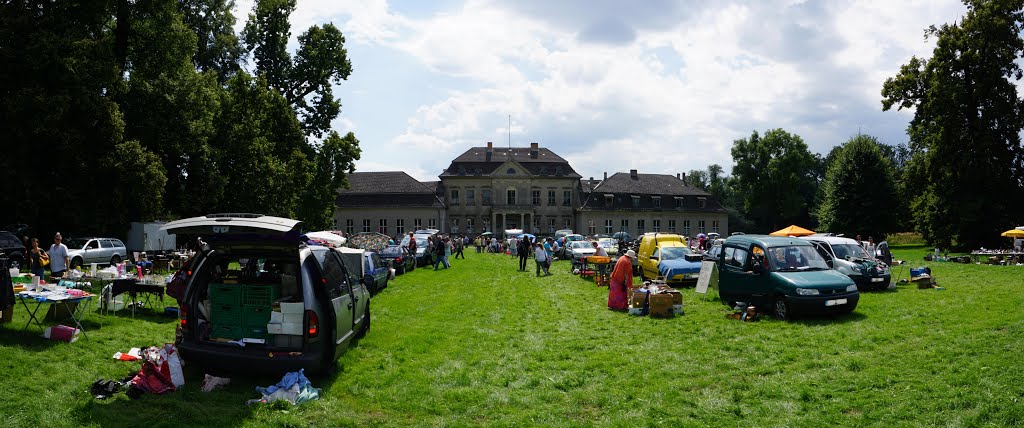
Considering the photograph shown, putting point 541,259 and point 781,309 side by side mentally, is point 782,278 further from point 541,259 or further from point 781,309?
point 541,259

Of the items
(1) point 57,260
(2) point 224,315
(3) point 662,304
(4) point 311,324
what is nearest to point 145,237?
(1) point 57,260

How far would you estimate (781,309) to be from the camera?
13312 millimetres

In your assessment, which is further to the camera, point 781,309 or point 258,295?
point 781,309

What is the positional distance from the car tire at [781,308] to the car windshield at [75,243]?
2599 centimetres

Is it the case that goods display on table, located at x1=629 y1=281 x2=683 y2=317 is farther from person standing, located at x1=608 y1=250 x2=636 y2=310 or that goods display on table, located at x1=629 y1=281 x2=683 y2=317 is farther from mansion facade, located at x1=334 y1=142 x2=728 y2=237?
mansion facade, located at x1=334 y1=142 x2=728 y2=237

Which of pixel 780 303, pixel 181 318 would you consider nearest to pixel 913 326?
pixel 780 303

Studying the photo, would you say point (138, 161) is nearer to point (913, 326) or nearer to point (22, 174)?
point (22, 174)

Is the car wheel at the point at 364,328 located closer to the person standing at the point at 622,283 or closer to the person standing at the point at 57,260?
the person standing at the point at 622,283

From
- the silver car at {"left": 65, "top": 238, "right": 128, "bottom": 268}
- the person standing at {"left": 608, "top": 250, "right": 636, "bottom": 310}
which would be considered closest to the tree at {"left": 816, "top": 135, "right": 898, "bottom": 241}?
the person standing at {"left": 608, "top": 250, "right": 636, "bottom": 310}

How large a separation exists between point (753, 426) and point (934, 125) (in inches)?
1711

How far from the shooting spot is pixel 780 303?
43.8ft

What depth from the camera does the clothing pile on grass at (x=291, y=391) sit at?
7309 millimetres

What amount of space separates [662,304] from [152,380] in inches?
390

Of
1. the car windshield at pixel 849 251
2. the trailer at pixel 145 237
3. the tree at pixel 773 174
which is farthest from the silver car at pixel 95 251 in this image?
the tree at pixel 773 174
